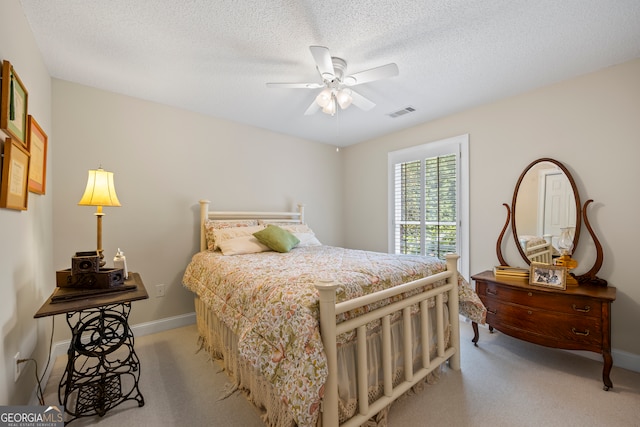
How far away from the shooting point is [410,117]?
336cm

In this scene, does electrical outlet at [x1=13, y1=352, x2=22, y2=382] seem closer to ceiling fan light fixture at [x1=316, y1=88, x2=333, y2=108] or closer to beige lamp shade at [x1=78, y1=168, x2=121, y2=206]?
beige lamp shade at [x1=78, y1=168, x2=121, y2=206]

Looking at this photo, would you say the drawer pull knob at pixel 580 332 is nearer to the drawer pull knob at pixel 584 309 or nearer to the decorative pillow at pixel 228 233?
the drawer pull knob at pixel 584 309

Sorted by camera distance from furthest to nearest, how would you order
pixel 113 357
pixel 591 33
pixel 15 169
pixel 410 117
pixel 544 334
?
pixel 410 117, pixel 113 357, pixel 544 334, pixel 591 33, pixel 15 169

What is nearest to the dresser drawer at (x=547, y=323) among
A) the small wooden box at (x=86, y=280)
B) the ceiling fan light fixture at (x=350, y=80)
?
the ceiling fan light fixture at (x=350, y=80)

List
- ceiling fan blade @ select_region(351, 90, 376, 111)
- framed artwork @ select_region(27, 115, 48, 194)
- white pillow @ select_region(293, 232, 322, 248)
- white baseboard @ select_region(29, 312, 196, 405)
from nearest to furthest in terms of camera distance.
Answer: framed artwork @ select_region(27, 115, 48, 194) → ceiling fan blade @ select_region(351, 90, 376, 111) → white baseboard @ select_region(29, 312, 196, 405) → white pillow @ select_region(293, 232, 322, 248)

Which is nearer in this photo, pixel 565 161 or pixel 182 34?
pixel 182 34

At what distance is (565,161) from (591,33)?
1081 mm

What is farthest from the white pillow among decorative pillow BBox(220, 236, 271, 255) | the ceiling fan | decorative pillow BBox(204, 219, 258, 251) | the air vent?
the air vent

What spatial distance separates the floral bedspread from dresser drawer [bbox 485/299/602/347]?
335 millimetres

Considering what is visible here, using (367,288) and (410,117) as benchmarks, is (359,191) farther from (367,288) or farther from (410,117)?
(367,288)

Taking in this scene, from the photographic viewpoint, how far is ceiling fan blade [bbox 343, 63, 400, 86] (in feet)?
5.93

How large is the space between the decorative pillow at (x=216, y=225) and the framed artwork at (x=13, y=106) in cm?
158

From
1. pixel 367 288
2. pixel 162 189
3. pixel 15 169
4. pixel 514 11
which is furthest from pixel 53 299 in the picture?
pixel 514 11

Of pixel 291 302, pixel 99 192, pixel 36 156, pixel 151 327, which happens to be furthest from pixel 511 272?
pixel 36 156
